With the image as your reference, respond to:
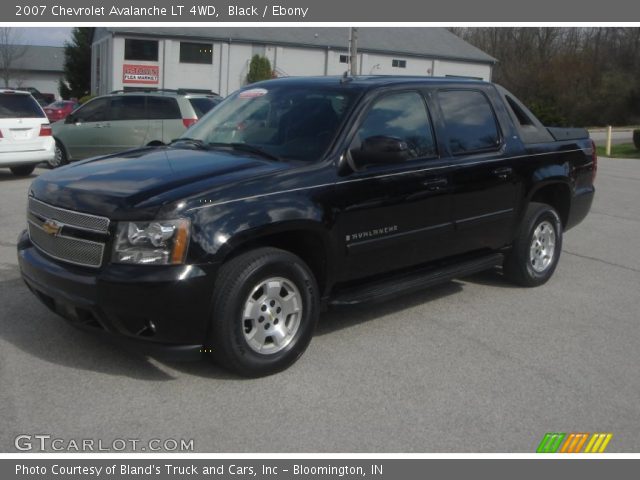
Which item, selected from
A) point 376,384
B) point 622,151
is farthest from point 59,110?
point 376,384

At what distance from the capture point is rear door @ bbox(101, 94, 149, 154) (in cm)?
1509

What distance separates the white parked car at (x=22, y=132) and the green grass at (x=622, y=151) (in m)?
18.8

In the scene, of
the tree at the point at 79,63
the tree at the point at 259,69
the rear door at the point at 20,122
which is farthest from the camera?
the tree at the point at 79,63

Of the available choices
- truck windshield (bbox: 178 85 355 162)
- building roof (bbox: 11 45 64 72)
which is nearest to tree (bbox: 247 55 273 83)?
truck windshield (bbox: 178 85 355 162)

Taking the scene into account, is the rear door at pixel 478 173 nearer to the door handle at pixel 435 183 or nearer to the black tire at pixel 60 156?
the door handle at pixel 435 183

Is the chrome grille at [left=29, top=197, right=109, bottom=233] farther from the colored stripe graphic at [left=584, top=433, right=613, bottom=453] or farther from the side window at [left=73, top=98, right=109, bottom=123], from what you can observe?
the side window at [left=73, top=98, right=109, bottom=123]

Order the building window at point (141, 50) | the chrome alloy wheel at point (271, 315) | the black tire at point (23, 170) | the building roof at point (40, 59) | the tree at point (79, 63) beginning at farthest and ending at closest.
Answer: the building roof at point (40, 59), the tree at point (79, 63), the building window at point (141, 50), the black tire at point (23, 170), the chrome alloy wheel at point (271, 315)

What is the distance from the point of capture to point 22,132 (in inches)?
546

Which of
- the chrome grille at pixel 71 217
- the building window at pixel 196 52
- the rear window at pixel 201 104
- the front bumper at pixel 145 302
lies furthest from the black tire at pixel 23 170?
the building window at pixel 196 52

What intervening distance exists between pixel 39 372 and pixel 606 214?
9356 millimetres

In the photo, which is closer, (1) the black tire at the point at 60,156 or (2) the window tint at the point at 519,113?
(2) the window tint at the point at 519,113

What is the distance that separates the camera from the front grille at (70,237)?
14.3ft

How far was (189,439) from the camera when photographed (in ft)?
12.6
